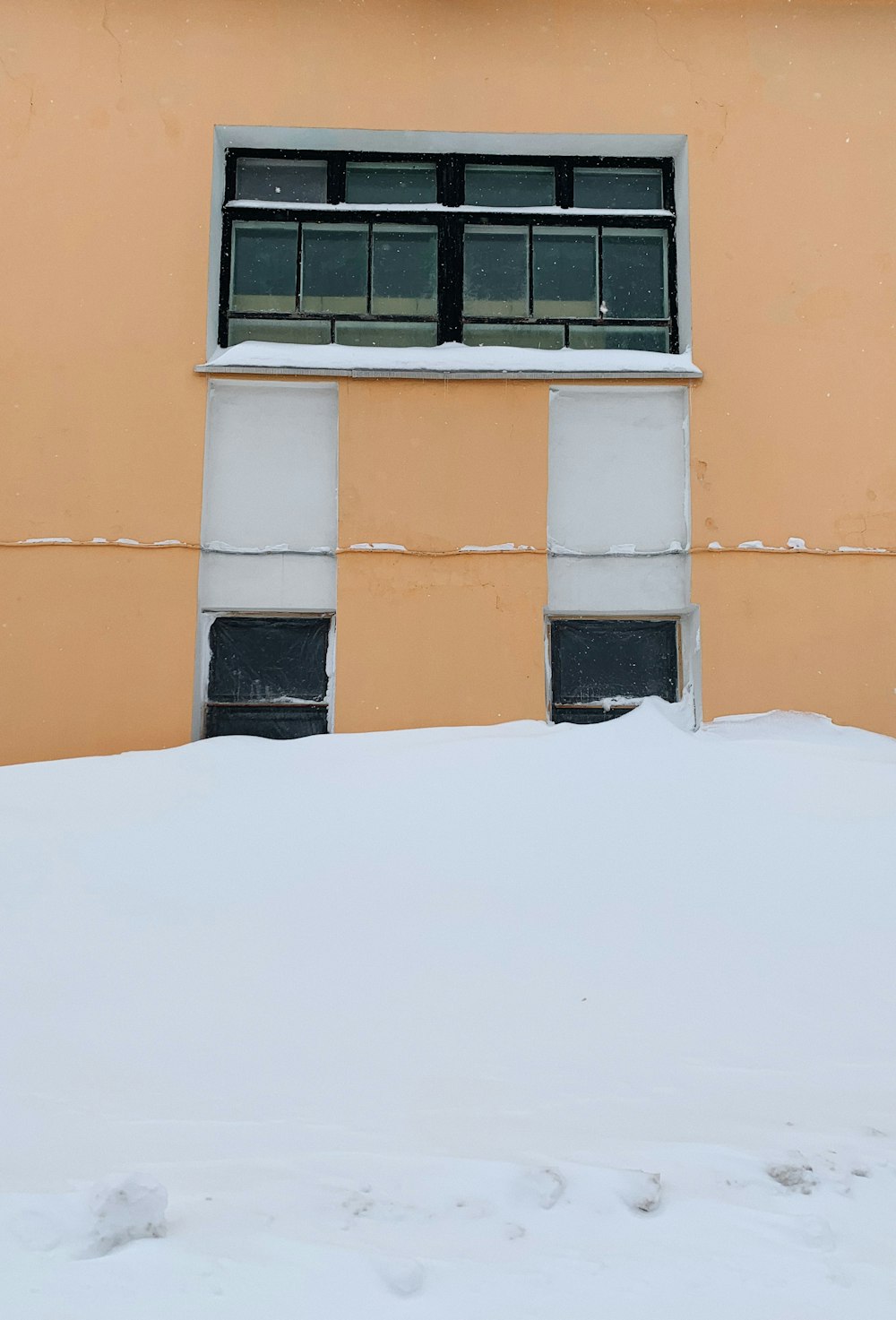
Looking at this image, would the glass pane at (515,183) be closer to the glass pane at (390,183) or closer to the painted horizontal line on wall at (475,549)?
the glass pane at (390,183)

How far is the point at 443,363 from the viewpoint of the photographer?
558 cm

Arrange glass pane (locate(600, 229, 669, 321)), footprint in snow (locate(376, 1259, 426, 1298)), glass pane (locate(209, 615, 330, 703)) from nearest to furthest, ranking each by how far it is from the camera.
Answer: footprint in snow (locate(376, 1259, 426, 1298)) < glass pane (locate(209, 615, 330, 703)) < glass pane (locate(600, 229, 669, 321))

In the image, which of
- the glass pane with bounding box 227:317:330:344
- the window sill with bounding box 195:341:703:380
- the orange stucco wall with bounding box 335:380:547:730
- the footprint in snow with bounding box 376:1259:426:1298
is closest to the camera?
the footprint in snow with bounding box 376:1259:426:1298

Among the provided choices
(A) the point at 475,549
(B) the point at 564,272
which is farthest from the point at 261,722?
(B) the point at 564,272

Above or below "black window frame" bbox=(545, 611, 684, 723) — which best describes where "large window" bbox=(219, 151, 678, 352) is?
above

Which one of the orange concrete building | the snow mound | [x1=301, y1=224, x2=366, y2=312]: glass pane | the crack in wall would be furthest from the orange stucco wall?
the snow mound

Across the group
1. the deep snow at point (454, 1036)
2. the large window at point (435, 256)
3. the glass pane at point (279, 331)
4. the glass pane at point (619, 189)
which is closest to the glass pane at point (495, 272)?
the large window at point (435, 256)

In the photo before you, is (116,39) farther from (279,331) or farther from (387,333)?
(387,333)

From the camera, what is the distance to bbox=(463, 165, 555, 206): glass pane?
19.8 feet

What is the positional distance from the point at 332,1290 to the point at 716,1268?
595 mm

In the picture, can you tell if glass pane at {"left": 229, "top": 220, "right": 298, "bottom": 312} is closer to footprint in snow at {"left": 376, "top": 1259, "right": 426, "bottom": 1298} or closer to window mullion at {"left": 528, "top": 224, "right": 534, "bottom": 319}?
window mullion at {"left": 528, "top": 224, "right": 534, "bottom": 319}

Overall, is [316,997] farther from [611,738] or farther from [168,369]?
[168,369]

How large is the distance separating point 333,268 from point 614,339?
190 centimetres

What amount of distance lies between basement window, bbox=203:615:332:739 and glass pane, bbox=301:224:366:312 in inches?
81.7
